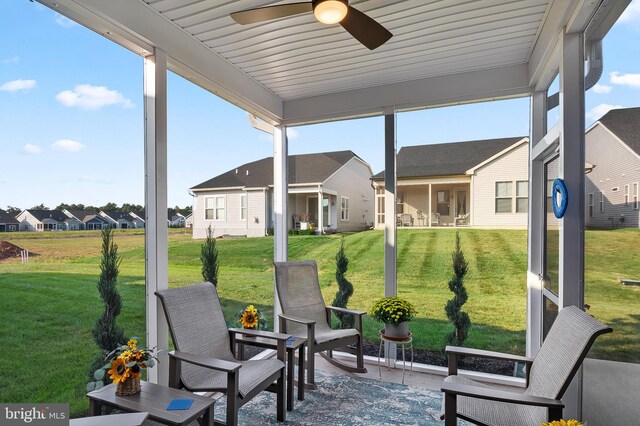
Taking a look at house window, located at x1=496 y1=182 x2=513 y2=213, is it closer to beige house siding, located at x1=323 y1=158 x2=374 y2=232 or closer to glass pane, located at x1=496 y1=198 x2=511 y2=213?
glass pane, located at x1=496 y1=198 x2=511 y2=213

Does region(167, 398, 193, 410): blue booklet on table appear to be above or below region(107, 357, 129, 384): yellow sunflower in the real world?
below

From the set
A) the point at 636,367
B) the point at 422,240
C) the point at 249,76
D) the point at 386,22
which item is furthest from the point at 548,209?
the point at 249,76

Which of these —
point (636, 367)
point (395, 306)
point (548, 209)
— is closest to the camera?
point (636, 367)

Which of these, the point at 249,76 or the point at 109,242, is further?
the point at 249,76

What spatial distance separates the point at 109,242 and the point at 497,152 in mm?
3895

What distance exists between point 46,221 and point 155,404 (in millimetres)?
1402

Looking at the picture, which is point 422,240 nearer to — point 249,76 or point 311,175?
point 311,175

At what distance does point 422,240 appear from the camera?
4.24 metres

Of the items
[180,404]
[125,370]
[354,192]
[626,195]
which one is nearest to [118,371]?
[125,370]

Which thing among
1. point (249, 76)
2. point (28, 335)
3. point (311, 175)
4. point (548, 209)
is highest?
point (249, 76)

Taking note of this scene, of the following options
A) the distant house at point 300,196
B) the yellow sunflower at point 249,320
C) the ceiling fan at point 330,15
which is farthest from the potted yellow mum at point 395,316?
the ceiling fan at point 330,15

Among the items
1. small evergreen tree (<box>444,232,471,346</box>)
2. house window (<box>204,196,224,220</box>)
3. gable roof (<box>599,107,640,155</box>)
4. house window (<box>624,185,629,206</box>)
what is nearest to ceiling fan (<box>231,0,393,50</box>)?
gable roof (<box>599,107,640,155</box>)

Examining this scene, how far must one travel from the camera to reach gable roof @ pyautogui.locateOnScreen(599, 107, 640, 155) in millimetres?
1684

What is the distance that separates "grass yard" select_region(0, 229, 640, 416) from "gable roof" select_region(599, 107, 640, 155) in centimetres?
45
